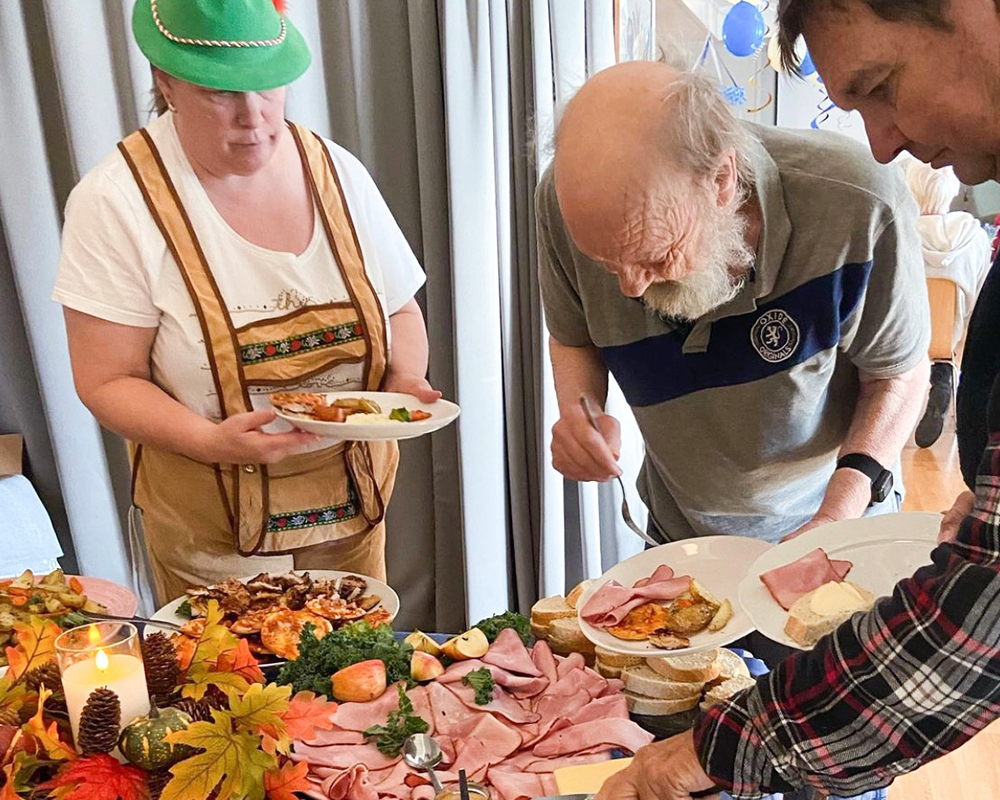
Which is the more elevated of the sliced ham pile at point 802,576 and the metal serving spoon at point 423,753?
the sliced ham pile at point 802,576

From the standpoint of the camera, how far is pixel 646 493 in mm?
1697

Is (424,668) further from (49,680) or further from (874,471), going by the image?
(874,471)

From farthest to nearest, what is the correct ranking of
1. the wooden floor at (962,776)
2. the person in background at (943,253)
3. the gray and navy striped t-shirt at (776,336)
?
the person in background at (943,253) → the wooden floor at (962,776) → the gray and navy striped t-shirt at (776,336)

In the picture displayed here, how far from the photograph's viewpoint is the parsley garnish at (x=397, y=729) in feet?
3.46

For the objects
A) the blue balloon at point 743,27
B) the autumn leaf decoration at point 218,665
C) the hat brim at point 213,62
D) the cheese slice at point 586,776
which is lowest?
the cheese slice at point 586,776

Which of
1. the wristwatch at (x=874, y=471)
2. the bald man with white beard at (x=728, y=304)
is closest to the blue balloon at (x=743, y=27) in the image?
the bald man with white beard at (x=728, y=304)

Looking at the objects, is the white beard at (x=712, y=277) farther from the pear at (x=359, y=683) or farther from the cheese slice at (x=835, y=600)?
the pear at (x=359, y=683)

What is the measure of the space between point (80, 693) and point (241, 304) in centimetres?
80

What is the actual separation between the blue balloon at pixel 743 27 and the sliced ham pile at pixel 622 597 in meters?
3.12

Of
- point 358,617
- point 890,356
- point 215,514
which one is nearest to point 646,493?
point 890,356

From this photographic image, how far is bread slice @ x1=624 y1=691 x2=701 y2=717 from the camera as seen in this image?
1.10 meters

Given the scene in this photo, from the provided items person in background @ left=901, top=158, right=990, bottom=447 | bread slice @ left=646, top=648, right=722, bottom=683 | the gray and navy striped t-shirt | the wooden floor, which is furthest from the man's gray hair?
person in background @ left=901, top=158, right=990, bottom=447

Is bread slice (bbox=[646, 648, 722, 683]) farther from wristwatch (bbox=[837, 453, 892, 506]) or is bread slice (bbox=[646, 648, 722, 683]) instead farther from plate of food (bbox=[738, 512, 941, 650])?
wristwatch (bbox=[837, 453, 892, 506])

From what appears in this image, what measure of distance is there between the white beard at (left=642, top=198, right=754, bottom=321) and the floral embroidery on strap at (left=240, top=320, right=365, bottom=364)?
0.55 m
